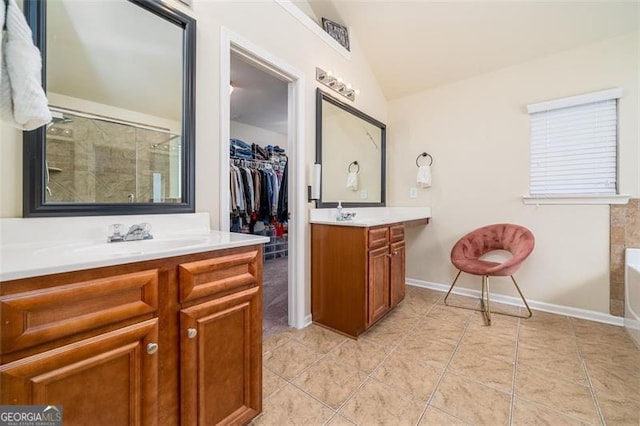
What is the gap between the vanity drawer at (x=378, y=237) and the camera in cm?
197

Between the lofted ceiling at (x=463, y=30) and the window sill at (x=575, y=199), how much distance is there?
→ 1330mm

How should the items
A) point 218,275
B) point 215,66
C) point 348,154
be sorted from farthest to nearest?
1. point 348,154
2. point 215,66
3. point 218,275

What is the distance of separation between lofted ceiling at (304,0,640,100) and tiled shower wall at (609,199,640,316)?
145 centimetres

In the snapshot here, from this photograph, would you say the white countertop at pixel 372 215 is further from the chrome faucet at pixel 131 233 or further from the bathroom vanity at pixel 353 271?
the chrome faucet at pixel 131 233

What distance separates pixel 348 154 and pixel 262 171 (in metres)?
1.68

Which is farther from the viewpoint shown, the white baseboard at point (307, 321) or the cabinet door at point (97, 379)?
the white baseboard at point (307, 321)

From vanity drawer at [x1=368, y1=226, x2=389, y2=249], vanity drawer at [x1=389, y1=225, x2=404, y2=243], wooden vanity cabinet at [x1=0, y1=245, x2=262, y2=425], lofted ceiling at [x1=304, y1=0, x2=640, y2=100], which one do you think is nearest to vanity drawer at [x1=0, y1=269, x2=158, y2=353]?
wooden vanity cabinet at [x1=0, y1=245, x2=262, y2=425]

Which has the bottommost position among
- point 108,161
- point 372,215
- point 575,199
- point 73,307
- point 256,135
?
point 73,307

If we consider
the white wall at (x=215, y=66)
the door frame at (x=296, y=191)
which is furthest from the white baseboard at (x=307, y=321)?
the white wall at (x=215, y=66)

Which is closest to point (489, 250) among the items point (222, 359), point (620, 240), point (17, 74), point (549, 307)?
point (549, 307)

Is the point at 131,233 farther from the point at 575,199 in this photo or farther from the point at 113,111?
the point at 575,199

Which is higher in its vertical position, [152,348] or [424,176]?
[424,176]

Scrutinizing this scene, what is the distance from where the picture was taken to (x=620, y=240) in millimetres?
2145

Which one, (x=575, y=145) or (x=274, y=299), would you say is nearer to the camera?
(x=575, y=145)
